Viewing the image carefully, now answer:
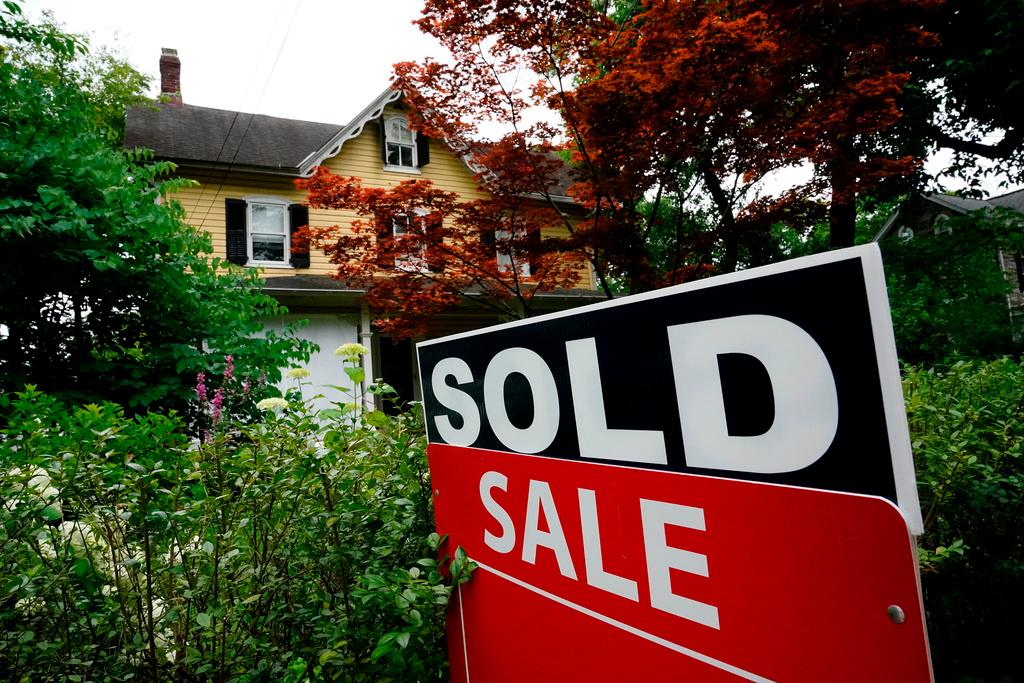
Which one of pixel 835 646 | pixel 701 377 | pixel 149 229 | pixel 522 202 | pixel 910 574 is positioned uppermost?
pixel 522 202

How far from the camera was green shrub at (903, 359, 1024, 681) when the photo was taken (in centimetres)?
254

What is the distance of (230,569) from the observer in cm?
197

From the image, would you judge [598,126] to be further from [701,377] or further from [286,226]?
[286,226]

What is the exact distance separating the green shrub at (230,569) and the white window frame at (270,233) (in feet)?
38.1

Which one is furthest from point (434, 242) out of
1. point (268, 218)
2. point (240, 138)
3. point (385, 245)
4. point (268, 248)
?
point (240, 138)

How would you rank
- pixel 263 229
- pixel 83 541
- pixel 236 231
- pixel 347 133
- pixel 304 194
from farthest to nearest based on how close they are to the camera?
pixel 304 194
pixel 347 133
pixel 263 229
pixel 236 231
pixel 83 541

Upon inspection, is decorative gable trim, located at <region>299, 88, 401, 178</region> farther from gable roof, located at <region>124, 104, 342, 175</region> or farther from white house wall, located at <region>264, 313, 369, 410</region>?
white house wall, located at <region>264, 313, 369, 410</region>

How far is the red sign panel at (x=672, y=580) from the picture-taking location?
34.1 inches

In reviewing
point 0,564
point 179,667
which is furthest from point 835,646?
point 0,564

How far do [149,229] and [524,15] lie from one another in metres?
4.14

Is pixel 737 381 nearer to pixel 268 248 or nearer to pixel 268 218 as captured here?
pixel 268 248

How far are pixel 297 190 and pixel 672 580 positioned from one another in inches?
556

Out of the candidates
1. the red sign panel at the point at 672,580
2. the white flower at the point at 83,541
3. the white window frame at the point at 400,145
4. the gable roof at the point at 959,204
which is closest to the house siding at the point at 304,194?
the white window frame at the point at 400,145

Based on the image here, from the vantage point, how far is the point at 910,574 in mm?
813
